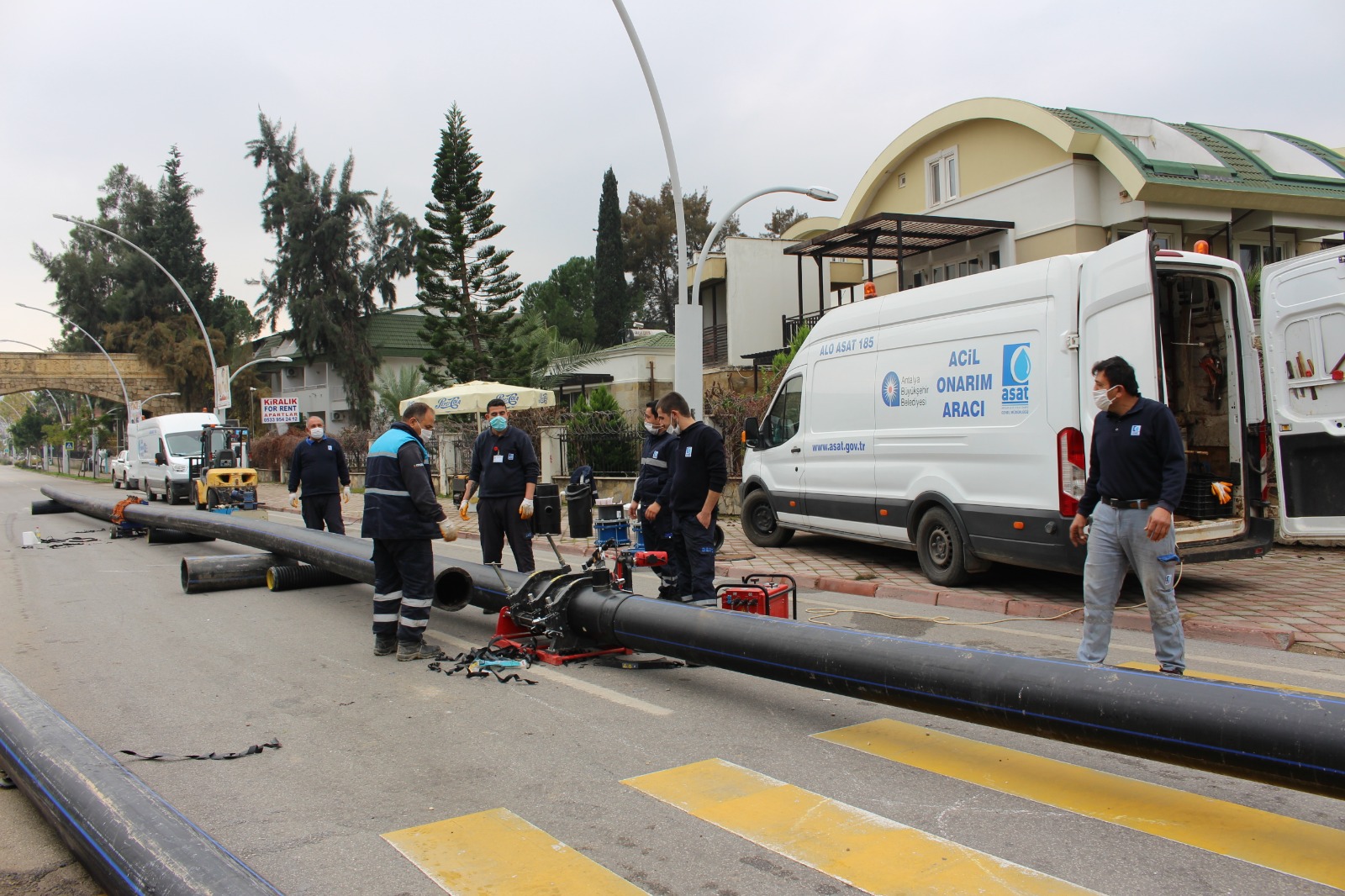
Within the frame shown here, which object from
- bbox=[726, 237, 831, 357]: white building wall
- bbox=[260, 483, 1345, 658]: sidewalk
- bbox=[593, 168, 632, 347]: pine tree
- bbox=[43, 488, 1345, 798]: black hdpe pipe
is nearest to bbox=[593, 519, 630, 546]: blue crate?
bbox=[260, 483, 1345, 658]: sidewalk

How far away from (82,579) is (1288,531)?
12.9 metres

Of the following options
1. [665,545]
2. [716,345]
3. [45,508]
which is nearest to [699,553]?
[665,545]

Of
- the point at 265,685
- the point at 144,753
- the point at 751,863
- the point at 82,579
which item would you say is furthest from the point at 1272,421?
the point at 82,579

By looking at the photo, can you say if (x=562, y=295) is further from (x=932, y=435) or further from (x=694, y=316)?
(x=932, y=435)

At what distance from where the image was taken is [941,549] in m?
9.02

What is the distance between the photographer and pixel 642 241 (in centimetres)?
5566

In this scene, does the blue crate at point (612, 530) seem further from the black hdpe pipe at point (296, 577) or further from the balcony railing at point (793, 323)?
the balcony railing at point (793, 323)

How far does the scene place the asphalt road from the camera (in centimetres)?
323

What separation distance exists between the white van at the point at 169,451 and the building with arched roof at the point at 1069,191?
17.3 meters

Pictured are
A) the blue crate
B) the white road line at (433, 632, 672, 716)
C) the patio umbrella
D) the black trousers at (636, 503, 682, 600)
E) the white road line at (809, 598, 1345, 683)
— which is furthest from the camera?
the patio umbrella

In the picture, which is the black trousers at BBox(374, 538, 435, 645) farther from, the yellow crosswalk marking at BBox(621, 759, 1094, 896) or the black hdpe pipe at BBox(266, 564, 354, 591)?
the black hdpe pipe at BBox(266, 564, 354, 591)

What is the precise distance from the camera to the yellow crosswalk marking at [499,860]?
3137mm

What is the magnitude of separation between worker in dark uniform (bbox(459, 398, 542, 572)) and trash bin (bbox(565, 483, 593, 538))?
1841 millimetres

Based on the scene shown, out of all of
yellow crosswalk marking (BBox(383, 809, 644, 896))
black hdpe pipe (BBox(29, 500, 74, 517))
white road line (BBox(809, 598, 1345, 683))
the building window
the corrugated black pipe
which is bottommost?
yellow crosswalk marking (BBox(383, 809, 644, 896))
